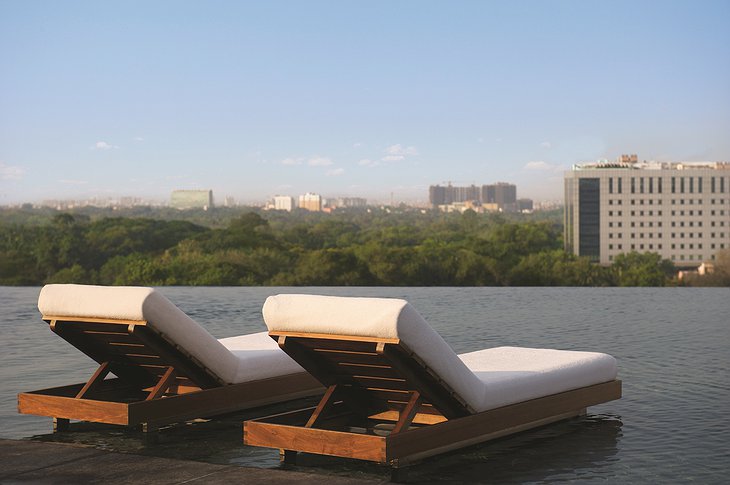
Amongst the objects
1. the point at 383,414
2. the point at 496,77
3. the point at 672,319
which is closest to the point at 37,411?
the point at 383,414

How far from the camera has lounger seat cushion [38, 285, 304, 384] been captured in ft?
14.5

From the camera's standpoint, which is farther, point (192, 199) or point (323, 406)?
point (192, 199)

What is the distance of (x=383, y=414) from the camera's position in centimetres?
440

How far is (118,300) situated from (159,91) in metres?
38.4

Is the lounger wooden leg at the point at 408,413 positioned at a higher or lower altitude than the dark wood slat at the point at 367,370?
lower

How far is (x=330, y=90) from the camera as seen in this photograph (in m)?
41.8

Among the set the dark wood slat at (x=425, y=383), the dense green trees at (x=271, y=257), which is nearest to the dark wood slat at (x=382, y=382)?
the dark wood slat at (x=425, y=383)

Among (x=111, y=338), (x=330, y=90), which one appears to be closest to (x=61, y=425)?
(x=111, y=338)

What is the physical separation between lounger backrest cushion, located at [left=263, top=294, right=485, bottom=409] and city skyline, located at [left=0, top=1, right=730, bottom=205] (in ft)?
101

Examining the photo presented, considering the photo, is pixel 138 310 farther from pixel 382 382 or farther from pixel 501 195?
pixel 501 195

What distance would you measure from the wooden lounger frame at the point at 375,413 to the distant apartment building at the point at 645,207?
258 feet

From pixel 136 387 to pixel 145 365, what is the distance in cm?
26

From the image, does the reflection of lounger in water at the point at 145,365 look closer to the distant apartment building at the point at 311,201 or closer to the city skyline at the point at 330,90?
the city skyline at the point at 330,90

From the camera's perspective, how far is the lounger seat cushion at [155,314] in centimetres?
441
